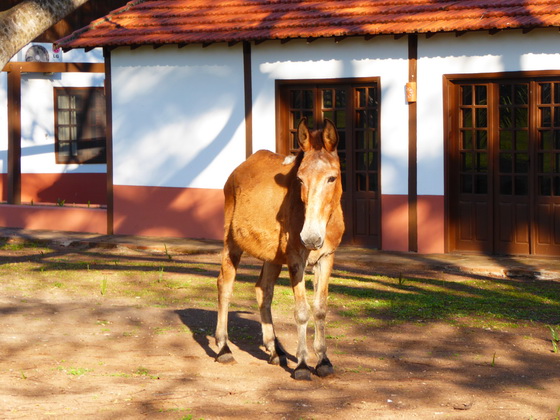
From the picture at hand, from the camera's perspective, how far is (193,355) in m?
8.41

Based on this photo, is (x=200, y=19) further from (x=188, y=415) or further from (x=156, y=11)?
(x=188, y=415)

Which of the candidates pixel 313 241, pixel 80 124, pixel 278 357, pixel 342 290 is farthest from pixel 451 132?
pixel 80 124

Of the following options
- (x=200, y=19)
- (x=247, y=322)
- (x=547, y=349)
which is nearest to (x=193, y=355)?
(x=247, y=322)

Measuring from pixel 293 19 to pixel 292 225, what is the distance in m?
8.71

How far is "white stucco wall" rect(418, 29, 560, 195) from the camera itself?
14.0m

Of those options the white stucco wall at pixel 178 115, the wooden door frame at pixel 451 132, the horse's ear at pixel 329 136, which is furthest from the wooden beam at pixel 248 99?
the horse's ear at pixel 329 136

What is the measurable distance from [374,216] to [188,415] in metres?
9.33

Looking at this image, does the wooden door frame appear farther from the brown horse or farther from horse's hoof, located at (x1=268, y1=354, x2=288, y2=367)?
horse's hoof, located at (x1=268, y1=354, x2=288, y2=367)

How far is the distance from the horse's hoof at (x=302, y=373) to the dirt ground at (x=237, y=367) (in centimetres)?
4

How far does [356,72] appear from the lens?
50.6 feet

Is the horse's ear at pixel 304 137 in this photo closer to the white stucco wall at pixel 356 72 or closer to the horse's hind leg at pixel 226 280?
the horse's hind leg at pixel 226 280

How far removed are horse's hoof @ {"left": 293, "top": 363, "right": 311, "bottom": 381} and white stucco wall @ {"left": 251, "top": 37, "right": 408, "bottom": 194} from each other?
7.85m

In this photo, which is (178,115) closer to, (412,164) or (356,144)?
(356,144)

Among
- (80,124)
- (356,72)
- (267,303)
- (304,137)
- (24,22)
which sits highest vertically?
(356,72)
